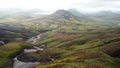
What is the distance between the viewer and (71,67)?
155 metres

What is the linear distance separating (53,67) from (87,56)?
37.0 meters

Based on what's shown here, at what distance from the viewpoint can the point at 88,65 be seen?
160375mm

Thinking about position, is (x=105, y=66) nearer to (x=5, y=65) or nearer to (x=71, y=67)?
(x=71, y=67)

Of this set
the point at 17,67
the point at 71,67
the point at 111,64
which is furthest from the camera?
the point at 17,67

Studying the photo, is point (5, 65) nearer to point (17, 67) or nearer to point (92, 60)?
point (17, 67)

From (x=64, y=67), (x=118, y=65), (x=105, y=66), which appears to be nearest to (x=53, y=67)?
(x=64, y=67)

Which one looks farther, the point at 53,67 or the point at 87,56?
the point at 87,56

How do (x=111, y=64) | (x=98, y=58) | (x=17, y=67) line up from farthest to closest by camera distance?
(x=17, y=67) → (x=98, y=58) → (x=111, y=64)

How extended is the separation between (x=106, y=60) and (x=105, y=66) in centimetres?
1322

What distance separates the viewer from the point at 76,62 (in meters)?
171

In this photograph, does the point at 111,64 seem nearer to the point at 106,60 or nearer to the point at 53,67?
the point at 106,60

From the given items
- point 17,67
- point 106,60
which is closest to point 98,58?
point 106,60

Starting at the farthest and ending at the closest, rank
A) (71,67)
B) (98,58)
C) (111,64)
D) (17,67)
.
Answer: (17,67) < (98,58) < (111,64) < (71,67)

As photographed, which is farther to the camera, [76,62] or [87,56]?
[87,56]
